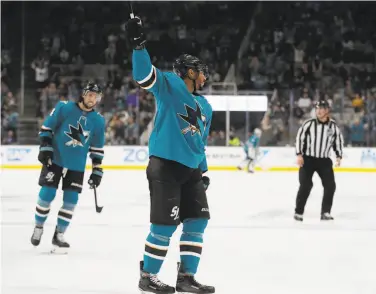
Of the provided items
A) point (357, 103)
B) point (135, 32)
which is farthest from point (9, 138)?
point (135, 32)

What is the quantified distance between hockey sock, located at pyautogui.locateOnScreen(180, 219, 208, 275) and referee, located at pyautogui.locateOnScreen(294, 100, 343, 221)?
318 cm

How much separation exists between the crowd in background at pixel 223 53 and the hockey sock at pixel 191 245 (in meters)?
10.5

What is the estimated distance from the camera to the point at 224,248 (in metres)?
4.39

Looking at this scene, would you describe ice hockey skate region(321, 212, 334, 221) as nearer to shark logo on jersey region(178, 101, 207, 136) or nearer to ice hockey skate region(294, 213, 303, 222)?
ice hockey skate region(294, 213, 303, 222)

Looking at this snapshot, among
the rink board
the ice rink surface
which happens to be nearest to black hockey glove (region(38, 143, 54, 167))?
the ice rink surface

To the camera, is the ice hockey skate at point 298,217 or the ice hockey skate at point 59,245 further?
the ice hockey skate at point 298,217

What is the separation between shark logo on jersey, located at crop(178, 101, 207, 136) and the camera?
295 cm

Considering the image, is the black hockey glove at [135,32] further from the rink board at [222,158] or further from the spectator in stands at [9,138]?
the spectator in stands at [9,138]

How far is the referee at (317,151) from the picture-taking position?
606 cm

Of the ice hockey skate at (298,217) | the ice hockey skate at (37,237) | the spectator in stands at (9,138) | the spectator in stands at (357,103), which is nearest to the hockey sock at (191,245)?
the ice hockey skate at (37,237)

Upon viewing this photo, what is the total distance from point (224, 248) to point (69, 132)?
1.28 meters

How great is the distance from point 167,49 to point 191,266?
48.4 ft

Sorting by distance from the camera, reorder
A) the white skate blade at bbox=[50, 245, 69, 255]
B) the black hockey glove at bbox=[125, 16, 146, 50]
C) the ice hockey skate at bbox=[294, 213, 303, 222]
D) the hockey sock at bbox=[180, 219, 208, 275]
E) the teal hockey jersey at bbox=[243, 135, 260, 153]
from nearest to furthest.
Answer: the black hockey glove at bbox=[125, 16, 146, 50] → the hockey sock at bbox=[180, 219, 208, 275] → the white skate blade at bbox=[50, 245, 69, 255] → the ice hockey skate at bbox=[294, 213, 303, 222] → the teal hockey jersey at bbox=[243, 135, 260, 153]

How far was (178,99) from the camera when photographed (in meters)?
2.93
